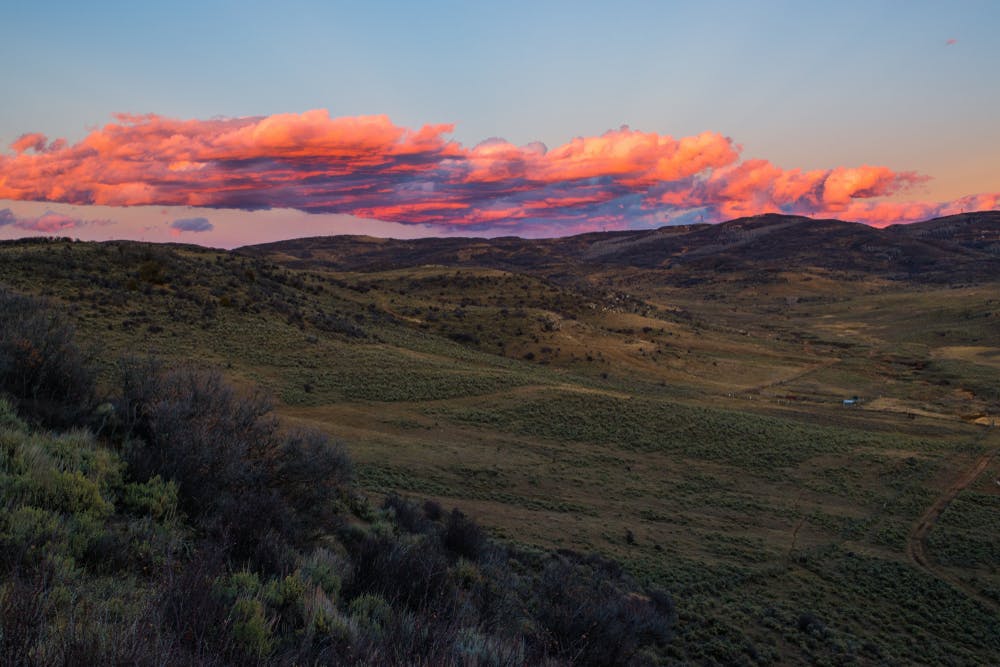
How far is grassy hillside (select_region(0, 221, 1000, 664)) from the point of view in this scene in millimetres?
15828

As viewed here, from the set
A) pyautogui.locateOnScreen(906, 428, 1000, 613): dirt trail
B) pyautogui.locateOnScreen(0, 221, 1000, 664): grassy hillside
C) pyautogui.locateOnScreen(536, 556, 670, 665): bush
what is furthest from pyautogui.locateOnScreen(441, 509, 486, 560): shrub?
pyautogui.locateOnScreen(906, 428, 1000, 613): dirt trail

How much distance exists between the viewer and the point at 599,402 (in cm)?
3334

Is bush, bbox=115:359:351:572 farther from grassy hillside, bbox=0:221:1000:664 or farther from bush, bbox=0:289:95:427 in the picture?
grassy hillside, bbox=0:221:1000:664

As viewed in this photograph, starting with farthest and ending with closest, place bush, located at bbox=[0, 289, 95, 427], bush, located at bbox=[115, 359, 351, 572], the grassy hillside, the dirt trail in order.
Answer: the dirt trail < the grassy hillside < bush, located at bbox=[0, 289, 95, 427] < bush, located at bbox=[115, 359, 351, 572]

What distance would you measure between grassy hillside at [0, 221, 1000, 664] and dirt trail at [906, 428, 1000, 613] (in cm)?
13

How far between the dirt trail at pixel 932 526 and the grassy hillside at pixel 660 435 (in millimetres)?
130

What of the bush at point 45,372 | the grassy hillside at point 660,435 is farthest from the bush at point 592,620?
the bush at point 45,372

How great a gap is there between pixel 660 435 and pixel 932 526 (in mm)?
12119

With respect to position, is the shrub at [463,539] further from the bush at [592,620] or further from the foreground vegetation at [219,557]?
the bush at [592,620]

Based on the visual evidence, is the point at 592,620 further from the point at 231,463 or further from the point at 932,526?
the point at 932,526

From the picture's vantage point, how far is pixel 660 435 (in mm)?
30062

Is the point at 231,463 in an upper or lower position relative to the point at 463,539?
upper

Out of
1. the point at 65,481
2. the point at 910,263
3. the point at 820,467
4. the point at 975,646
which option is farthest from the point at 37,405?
the point at 910,263

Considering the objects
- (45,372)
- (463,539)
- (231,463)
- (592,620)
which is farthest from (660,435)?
(45,372)
